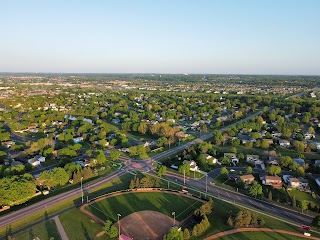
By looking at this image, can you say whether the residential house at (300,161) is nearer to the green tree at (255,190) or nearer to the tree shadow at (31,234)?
the green tree at (255,190)

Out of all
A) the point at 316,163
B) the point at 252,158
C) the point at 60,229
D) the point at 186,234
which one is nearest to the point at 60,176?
the point at 60,229

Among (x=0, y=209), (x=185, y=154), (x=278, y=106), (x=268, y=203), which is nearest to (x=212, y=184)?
(x=268, y=203)

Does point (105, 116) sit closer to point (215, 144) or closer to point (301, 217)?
point (215, 144)

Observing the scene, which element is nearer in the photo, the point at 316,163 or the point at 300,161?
the point at 316,163

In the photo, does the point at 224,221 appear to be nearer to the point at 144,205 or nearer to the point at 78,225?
the point at 144,205

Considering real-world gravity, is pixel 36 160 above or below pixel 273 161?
below

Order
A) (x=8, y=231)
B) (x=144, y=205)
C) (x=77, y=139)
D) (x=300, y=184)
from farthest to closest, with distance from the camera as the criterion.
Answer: (x=77, y=139) < (x=300, y=184) < (x=144, y=205) < (x=8, y=231)
